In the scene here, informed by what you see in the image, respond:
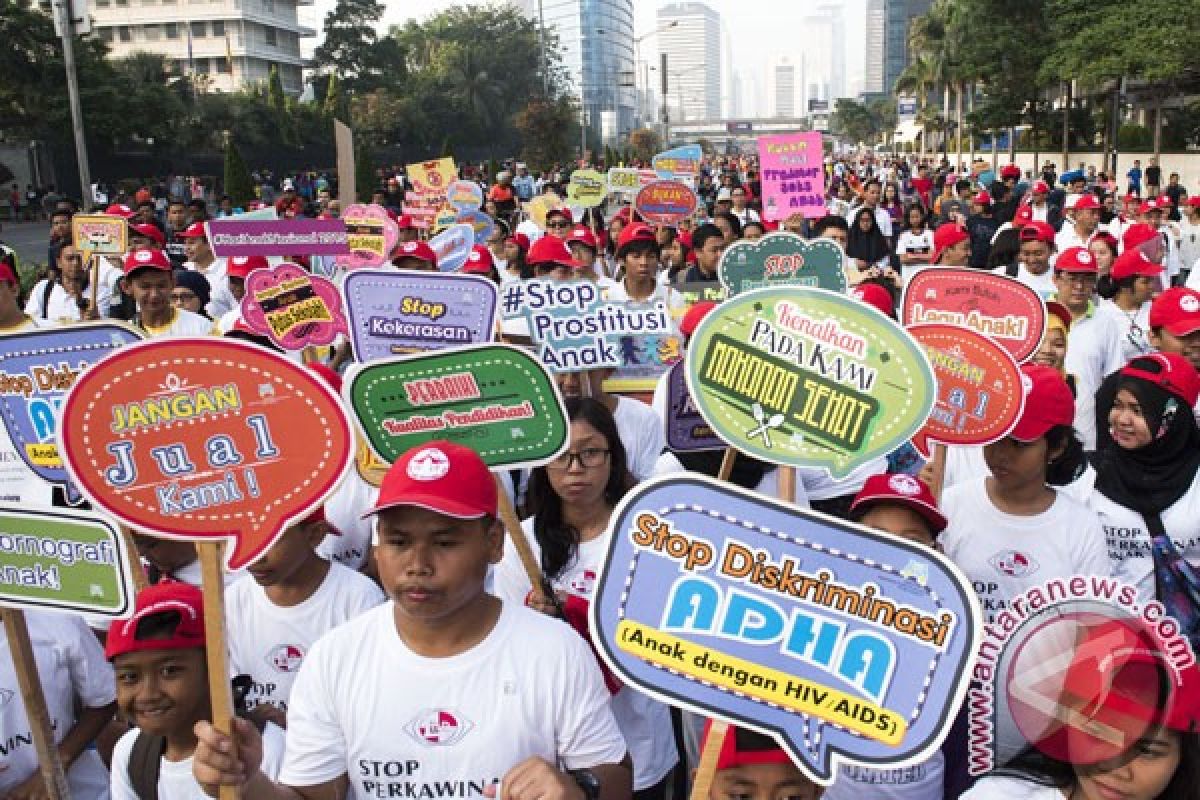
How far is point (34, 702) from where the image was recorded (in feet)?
8.16

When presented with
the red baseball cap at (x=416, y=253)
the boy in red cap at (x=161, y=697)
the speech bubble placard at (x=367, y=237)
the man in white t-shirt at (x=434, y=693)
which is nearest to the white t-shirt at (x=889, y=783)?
the man in white t-shirt at (x=434, y=693)

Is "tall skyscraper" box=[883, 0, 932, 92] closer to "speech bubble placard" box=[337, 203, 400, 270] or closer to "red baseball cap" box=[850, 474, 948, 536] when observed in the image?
"speech bubble placard" box=[337, 203, 400, 270]

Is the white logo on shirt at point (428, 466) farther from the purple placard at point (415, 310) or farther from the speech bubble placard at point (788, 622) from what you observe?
the purple placard at point (415, 310)

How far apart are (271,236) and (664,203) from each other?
533 centimetres

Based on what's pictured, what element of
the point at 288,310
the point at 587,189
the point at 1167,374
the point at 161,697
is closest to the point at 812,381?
the point at 161,697

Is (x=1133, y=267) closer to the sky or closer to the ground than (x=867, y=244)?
closer to the sky

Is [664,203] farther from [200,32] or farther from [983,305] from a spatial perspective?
[200,32]

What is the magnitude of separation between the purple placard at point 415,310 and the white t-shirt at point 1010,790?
7.39 feet

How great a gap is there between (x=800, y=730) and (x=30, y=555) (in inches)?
74.2

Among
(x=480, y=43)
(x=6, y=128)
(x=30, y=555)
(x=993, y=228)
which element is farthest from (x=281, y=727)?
(x=480, y=43)

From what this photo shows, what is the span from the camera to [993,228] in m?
11.3

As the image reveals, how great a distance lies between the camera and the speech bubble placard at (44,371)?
301 cm

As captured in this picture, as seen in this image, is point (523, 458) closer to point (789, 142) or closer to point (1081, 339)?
point (1081, 339)

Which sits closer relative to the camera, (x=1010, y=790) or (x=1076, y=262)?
(x=1010, y=790)
